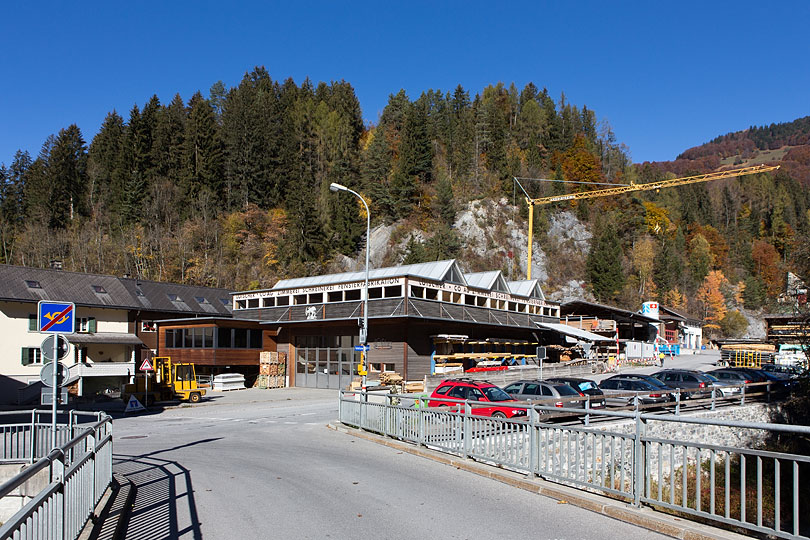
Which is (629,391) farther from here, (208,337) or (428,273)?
(208,337)

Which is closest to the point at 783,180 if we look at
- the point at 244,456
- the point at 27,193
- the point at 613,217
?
the point at 613,217

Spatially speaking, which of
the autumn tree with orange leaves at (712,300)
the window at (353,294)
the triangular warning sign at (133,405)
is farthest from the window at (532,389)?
the autumn tree with orange leaves at (712,300)

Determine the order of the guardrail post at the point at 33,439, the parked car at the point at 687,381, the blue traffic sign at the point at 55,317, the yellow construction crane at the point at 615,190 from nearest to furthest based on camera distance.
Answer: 1. the blue traffic sign at the point at 55,317
2. the guardrail post at the point at 33,439
3. the parked car at the point at 687,381
4. the yellow construction crane at the point at 615,190

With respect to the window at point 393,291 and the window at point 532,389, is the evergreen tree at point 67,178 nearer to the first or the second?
the window at point 393,291

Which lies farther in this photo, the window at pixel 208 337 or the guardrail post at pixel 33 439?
the window at pixel 208 337

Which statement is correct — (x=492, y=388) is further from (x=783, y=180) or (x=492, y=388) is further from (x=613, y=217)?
(x=783, y=180)

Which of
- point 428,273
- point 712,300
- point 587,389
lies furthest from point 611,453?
point 712,300

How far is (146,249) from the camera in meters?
70.2

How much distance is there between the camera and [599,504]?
859cm

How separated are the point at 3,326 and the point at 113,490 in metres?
34.9

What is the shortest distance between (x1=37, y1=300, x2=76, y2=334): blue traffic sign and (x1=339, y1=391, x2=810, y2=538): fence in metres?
7.70

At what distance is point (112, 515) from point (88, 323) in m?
38.2

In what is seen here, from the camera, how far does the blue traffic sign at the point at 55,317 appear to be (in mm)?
11453

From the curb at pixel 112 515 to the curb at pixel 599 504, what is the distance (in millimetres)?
5970
